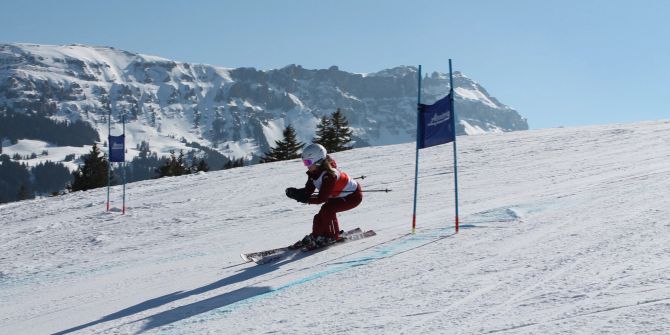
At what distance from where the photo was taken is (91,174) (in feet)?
167

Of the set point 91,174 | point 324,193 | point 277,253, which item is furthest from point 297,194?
point 91,174

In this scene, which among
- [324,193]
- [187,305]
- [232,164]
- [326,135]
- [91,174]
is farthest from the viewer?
[232,164]

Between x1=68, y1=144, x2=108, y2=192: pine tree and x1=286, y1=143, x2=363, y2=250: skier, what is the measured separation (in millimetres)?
45424

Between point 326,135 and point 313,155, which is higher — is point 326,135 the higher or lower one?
the higher one

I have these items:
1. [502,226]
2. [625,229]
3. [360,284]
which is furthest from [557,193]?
[360,284]

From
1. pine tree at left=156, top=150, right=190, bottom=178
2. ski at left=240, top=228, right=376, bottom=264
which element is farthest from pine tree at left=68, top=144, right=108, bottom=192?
ski at left=240, top=228, right=376, bottom=264

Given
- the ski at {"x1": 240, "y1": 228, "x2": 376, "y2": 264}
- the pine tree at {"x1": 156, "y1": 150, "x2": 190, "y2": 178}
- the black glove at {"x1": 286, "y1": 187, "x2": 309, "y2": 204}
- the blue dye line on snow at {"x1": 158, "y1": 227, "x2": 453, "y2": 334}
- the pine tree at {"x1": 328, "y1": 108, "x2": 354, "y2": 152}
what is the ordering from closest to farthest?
the blue dye line on snow at {"x1": 158, "y1": 227, "x2": 453, "y2": 334}
the black glove at {"x1": 286, "y1": 187, "x2": 309, "y2": 204}
the ski at {"x1": 240, "y1": 228, "x2": 376, "y2": 264}
the pine tree at {"x1": 328, "y1": 108, "x2": 354, "y2": 152}
the pine tree at {"x1": 156, "y1": 150, "x2": 190, "y2": 178}

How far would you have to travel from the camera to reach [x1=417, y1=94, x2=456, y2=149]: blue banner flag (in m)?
8.10

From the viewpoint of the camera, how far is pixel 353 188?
334 inches

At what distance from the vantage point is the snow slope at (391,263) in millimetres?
4613

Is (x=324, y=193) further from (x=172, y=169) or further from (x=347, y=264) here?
(x=172, y=169)

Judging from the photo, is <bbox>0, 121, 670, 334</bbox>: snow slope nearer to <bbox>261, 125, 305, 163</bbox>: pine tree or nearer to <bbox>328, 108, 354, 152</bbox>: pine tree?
<bbox>328, 108, 354, 152</bbox>: pine tree

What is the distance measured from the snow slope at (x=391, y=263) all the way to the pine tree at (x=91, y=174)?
115ft

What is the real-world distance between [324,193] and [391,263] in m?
1.63
